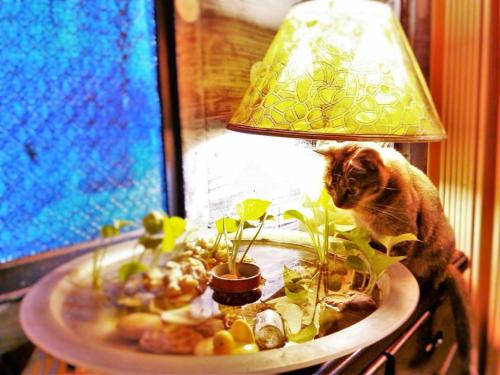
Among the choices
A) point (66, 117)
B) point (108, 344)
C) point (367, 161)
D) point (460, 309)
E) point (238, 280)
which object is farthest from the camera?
point (460, 309)

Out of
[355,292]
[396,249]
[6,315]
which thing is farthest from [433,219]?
[6,315]

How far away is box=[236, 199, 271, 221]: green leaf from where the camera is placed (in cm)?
76

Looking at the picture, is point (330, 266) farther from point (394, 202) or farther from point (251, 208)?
point (394, 202)

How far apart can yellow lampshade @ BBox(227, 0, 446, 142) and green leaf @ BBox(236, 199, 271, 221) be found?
0.15 metres

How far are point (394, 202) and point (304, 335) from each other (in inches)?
20.0

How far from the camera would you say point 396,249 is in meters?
1.04

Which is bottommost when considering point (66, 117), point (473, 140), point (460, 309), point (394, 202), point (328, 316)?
point (460, 309)

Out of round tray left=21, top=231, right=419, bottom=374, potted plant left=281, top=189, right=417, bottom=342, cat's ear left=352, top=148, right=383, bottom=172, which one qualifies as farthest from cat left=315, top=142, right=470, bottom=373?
round tray left=21, top=231, right=419, bottom=374

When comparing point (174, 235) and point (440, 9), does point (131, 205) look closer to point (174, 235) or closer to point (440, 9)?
point (174, 235)

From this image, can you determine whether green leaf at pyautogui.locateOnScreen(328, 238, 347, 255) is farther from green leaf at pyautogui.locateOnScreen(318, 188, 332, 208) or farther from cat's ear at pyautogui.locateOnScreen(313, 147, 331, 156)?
cat's ear at pyautogui.locateOnScreen(313, 147, 331, 156)

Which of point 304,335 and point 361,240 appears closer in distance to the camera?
point 304,335

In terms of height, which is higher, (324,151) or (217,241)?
(324,151)

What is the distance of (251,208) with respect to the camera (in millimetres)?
761

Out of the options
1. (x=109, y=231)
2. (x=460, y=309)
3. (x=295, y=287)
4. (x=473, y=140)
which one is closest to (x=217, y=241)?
(x=295, y=287)
